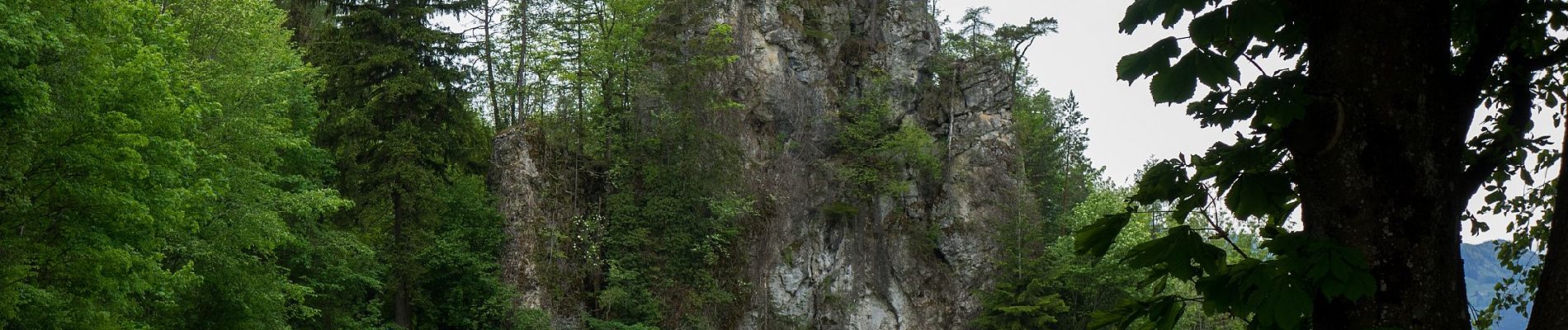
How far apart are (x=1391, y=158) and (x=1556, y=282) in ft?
1.52

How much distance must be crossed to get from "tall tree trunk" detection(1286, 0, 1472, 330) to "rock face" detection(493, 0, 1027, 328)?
982 inches

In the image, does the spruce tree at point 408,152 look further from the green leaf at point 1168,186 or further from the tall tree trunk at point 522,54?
the green leaf at point 1168,186

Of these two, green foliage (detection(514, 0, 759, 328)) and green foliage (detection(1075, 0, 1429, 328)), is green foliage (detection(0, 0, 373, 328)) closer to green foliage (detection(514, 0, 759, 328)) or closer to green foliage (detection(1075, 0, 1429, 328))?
green foliage (detection(514, 0, 759, 328))

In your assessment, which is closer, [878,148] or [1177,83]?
[1177,83]

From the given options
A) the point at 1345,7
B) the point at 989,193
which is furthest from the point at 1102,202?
the point at 1345,7

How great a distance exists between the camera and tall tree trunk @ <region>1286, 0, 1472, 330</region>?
2939 mm

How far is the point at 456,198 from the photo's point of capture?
2564 cm

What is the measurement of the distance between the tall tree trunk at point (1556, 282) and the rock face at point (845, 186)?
25.2m

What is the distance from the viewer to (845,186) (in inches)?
1336

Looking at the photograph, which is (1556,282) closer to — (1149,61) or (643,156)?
(1149,61)

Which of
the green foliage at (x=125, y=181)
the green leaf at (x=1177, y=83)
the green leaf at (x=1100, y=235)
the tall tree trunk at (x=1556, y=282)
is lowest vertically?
the tall tree trunk at (x=1556, y=282)

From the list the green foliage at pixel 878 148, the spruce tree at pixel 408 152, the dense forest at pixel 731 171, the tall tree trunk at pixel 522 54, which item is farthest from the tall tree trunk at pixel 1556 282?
the green foliage at pixel 878 148

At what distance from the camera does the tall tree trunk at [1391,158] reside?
2939 mm

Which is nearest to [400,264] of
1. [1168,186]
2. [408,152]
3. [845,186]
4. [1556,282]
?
[408,152]
